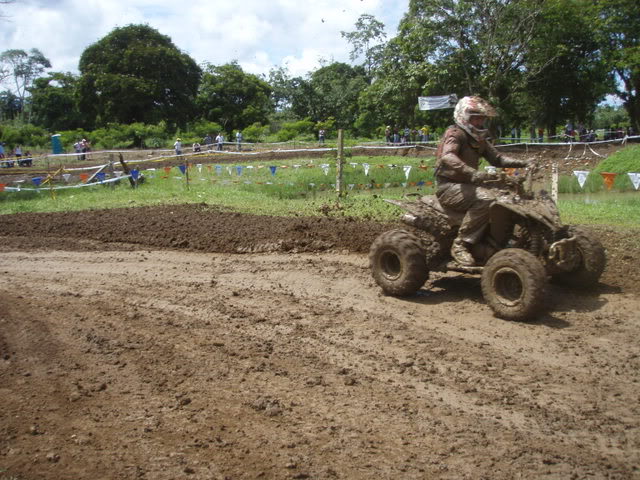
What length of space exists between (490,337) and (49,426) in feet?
13.3

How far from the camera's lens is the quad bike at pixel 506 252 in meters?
6.38

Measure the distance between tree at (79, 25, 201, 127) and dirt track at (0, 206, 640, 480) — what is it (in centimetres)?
4882

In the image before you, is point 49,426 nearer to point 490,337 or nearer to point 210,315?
point 210,315

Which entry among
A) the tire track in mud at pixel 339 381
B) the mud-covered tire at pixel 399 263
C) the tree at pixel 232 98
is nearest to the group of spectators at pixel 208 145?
the tree at pixel 232 98

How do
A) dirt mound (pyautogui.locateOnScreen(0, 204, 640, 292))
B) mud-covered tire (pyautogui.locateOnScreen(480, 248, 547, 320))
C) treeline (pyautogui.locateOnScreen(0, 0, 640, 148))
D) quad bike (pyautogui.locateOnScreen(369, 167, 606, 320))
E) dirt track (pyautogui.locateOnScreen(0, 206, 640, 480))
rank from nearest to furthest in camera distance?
1. dirt track (pyautogui.locateOnScreen(0, 206, 640, 480))
2. mud-covered tire (pyautogui.locateOnScreen(480, 248, 547, 320))
3. quad bike (pyautogui.locateOnScreen(369, 167, 606, 320))
4. dirt mound (pyautogui.locateOnScreen(0, 204, 640, 292))
5. treeline (pyautogui.locateOnScreen(0, 0, 640, 148))

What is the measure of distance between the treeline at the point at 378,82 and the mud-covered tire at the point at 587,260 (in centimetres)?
2584

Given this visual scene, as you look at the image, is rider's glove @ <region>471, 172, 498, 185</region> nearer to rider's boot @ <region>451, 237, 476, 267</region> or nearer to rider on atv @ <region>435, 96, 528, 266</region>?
rider on atv @ <region>435, 96, 528, 266</region>

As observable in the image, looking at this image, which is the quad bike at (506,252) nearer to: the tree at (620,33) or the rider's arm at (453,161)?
the rider's arm at (453,161)

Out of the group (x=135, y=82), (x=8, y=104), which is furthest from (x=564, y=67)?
(x=8, y=104)

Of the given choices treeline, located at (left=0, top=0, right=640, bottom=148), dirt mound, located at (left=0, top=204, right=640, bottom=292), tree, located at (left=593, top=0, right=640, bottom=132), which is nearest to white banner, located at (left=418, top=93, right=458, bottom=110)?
treeline, located at (left=0, top=0, right=640, bottom=148)

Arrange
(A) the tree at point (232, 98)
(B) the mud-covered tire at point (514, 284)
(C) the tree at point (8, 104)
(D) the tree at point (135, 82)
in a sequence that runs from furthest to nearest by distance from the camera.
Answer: (C) the tree at point (8, 104) → (A) the tree at point (232, 98) → (D) the tree at point (135, 82) → (B) the mud-covered tire at point (514, 284)

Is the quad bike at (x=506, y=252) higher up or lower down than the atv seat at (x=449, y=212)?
lower down

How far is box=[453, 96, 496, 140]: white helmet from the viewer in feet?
23.4

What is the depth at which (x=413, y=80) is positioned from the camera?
33.8 m
